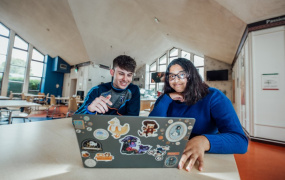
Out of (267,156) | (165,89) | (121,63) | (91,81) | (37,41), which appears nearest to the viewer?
(165,89)

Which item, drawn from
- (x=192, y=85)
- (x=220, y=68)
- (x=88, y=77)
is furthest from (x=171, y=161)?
(x=88, y=77)

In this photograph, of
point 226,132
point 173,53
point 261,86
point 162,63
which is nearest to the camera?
point 226,132

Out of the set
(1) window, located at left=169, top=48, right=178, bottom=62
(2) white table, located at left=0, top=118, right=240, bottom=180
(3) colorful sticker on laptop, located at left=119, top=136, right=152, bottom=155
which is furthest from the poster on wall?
(1) window, located at left=169, top=48, right=178, bottom=62

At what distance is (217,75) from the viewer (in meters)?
7.11

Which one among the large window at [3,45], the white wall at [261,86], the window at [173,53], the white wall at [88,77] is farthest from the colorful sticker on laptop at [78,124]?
the large window at [3,45]

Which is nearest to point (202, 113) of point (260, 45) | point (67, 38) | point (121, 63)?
point (121, 63)

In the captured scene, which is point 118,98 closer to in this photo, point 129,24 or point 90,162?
point 90,162

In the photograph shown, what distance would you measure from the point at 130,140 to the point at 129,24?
23.1 ft

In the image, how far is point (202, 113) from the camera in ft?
2.74

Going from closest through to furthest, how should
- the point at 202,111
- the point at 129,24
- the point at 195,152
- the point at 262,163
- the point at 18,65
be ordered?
the point at 195,152 → the point at 202,111 → the point at 262,163 → the point at 129,24 → the point at 18,65

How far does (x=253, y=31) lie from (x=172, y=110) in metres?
3.66

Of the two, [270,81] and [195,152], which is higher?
[270,81]

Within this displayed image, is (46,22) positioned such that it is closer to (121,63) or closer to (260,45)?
(121,63)

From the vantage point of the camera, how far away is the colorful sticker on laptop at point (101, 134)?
1.32 ft
